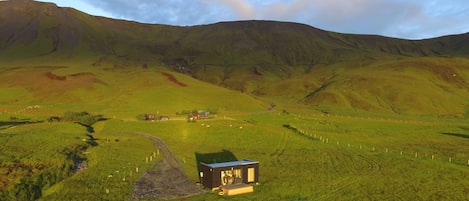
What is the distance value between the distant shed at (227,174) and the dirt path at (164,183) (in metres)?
1.32

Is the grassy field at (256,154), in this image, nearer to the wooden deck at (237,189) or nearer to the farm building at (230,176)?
the wooden deck at (237,189)

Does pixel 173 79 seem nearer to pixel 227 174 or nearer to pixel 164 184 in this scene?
pixel 164 184

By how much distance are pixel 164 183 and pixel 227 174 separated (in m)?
7.06

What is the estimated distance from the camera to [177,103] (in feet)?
451

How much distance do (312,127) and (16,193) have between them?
7106 centimetres

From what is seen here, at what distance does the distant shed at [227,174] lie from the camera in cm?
4259

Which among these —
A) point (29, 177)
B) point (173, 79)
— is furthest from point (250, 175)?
point (173, 79)

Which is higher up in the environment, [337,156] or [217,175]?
[337,156]

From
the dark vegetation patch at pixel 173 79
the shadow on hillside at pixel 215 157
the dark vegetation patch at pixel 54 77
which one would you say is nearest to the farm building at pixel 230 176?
the shadow on hillside at pixel 215 157

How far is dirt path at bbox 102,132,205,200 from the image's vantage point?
40719mm

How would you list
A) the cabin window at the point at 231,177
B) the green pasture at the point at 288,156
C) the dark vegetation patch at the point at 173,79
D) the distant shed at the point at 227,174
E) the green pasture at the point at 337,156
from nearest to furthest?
1. the green pasture at the point at 288,156
2. the green pasture at the point at 337,156
3. the distant shed at the point at 227,174
4. the cabin window at the point at 231,177
5. the dark vegetation patch at the point at 173,79

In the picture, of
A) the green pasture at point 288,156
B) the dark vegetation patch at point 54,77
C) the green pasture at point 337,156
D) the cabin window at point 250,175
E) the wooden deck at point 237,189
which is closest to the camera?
the wooden deck at point 237,189

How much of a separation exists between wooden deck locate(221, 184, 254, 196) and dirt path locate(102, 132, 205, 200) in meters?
2.49

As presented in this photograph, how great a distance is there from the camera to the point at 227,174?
1725 inches
